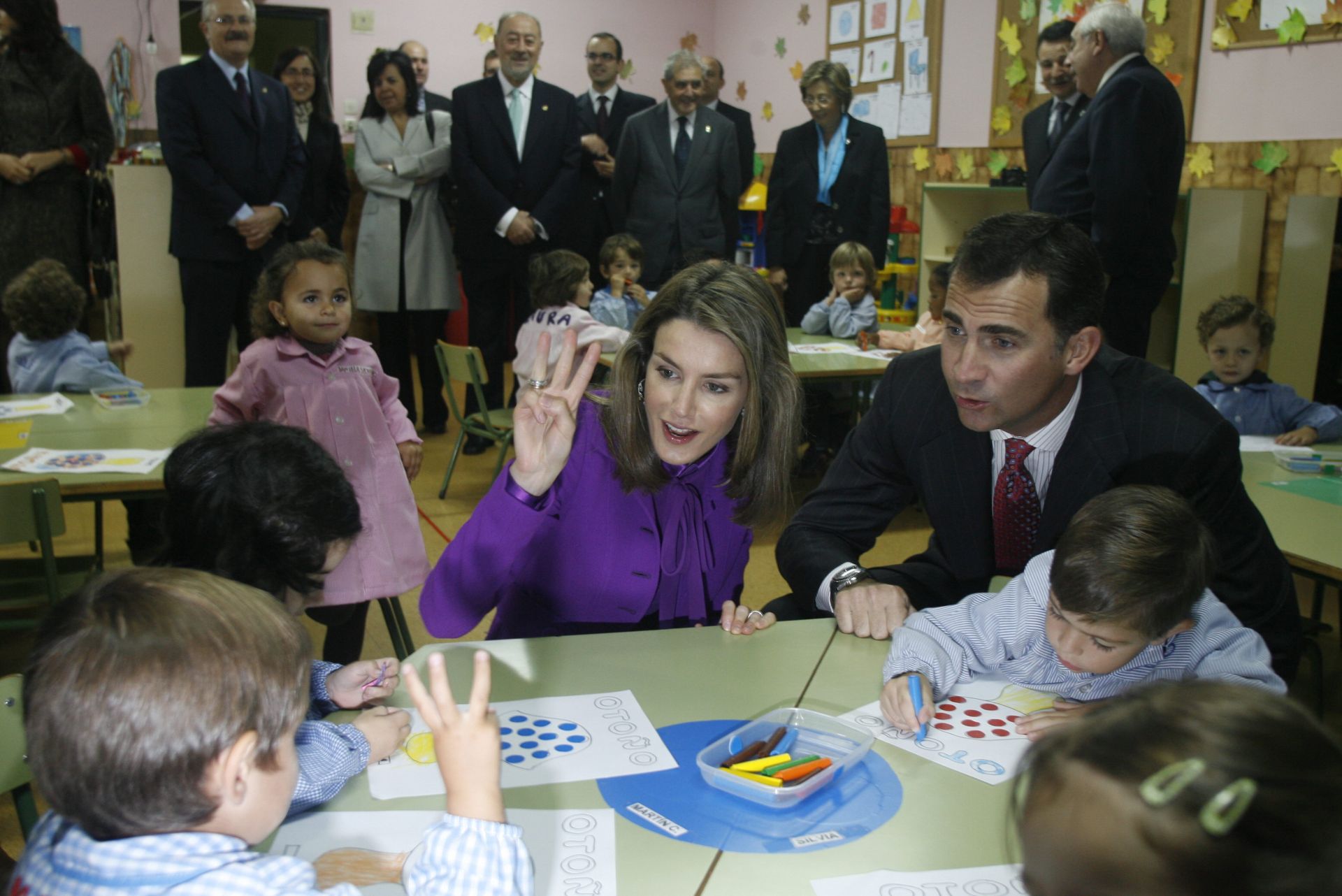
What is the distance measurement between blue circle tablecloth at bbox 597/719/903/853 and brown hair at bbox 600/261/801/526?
701 mm

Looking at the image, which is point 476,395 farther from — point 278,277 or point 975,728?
point 975,728

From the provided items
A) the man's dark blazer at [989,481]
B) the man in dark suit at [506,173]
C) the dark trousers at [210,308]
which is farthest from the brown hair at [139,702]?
the man in dark suit at [506,173]

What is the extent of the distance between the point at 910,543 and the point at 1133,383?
8.21ft

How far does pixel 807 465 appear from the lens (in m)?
5.47

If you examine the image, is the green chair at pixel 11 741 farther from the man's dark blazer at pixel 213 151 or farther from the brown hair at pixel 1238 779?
the man's dark blazer at pixel 213 151

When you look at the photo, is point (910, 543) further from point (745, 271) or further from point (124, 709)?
point (124, 709)

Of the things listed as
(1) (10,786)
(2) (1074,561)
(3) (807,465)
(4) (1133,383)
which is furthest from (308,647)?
(3) (807,465)

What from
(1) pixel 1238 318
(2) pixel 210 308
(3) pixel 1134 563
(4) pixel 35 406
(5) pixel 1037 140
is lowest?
(4) pixel 35 406

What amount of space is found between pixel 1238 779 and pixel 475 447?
5.24 m

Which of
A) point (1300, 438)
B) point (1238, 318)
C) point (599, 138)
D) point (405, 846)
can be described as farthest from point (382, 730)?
point (599, 138)

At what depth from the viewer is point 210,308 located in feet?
15.2

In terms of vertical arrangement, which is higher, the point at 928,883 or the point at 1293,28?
the point at 1293,28

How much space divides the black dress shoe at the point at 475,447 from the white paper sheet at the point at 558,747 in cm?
435

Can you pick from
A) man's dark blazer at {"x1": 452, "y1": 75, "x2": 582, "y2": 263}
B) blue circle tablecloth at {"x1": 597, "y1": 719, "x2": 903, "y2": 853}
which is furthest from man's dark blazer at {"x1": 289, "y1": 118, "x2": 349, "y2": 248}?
blue circle tablecloth at {"x1": 597, "y1": 719, "x2": 903, "y2": 853}
